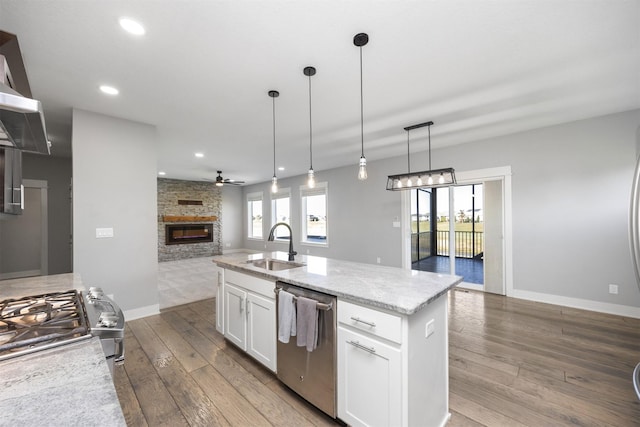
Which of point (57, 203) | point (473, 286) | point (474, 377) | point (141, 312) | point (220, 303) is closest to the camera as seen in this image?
point (474, 377)

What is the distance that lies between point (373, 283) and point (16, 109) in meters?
1.84

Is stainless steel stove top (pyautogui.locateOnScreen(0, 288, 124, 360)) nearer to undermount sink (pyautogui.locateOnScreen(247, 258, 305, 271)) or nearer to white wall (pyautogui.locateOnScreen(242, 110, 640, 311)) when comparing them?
undermount sink (pyautogui.locateOnScreen(247, 258, 305, 271))

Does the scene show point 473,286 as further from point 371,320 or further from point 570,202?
point 371,320

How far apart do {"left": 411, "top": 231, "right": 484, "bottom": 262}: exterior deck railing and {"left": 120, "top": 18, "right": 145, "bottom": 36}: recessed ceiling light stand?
17.5 feet

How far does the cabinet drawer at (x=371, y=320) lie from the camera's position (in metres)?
1.33

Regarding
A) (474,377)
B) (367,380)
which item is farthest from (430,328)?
(474,377)

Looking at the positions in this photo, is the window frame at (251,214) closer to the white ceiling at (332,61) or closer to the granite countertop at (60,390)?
the white ceiling at (332,61)

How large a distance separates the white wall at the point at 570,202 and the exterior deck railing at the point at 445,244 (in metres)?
1.99

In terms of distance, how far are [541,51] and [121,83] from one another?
3726 mm

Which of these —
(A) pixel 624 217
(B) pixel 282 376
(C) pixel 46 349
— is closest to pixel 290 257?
(B) pixel 282 376

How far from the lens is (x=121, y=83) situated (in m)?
2.48

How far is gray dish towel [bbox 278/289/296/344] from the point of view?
1.77 metres

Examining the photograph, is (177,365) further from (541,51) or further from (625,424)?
(541,51)

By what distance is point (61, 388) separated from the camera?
0.70 meters
